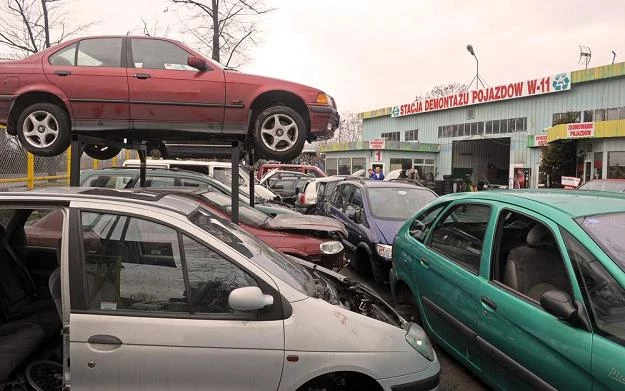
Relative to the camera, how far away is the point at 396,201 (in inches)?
312

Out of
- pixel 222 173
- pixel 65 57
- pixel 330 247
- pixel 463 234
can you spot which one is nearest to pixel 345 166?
pixel 222 173

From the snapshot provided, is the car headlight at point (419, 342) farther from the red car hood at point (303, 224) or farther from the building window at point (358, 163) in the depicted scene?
the building window at point (358, 163)

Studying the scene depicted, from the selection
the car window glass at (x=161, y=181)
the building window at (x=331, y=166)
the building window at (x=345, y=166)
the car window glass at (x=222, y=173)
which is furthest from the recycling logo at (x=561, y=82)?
the car window glass at (x=161, y=181)

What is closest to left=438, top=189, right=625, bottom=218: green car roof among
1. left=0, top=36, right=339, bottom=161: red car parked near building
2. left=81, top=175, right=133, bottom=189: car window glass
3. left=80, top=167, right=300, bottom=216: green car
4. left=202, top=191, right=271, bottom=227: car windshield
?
left=0, top=36, right=339, bottom=161: red car parked near building

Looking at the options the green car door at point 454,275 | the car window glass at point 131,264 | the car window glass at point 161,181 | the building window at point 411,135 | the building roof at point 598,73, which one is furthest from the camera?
the building window at point 411,135

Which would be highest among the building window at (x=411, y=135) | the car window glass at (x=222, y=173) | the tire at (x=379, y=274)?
the building window at (x=411, y=135)

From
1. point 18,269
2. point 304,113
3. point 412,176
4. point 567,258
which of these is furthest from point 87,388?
point 412,176

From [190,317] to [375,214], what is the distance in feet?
17.1

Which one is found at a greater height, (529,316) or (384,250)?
(529,316)

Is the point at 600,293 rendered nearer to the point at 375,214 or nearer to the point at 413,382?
the point at 413,382

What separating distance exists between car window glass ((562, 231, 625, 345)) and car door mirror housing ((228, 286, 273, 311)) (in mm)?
1651

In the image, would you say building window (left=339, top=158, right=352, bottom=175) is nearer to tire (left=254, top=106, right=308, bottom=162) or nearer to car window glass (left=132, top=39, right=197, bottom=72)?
tire (left=254, top=106, right=308, bottom=162)

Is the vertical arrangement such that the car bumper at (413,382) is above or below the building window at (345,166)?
below

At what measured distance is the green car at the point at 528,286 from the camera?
2469 mm
